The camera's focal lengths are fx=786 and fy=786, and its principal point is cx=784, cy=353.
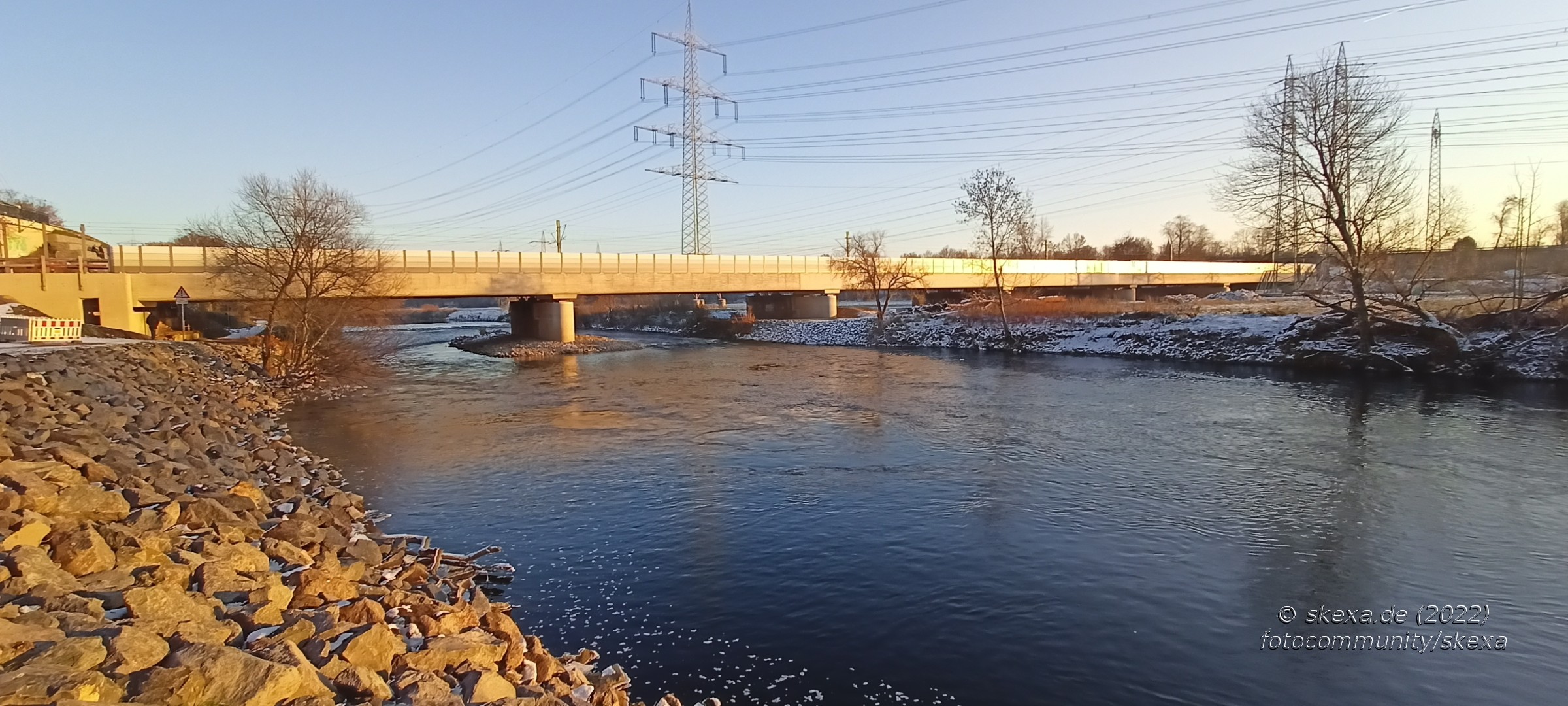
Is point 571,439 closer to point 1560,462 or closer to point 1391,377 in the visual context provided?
point 1560,462

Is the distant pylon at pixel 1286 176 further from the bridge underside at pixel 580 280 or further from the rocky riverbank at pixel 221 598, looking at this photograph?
the rocky riverbank at pixel 221 598

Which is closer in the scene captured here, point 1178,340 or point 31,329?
point 31,329

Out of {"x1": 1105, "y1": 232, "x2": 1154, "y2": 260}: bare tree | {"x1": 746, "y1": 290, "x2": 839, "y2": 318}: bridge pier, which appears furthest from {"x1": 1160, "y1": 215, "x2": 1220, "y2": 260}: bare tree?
{"x1": 746, "y1": 290, "x2": 839, "y2": 318}: bridge pier

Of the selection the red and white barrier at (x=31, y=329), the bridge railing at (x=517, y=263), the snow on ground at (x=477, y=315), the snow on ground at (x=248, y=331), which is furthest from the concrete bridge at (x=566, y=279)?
the snow on ground at (x=477, y=315)

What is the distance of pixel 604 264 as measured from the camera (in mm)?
56031

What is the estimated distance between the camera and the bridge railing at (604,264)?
39.1 m

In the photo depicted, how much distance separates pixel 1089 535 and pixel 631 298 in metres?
86.7

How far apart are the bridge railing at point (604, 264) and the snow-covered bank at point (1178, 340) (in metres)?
3.51

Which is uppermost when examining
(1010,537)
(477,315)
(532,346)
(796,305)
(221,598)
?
(796,305)

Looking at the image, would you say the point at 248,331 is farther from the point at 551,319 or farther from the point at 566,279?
the point at 566,279

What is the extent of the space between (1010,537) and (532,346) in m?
44.6

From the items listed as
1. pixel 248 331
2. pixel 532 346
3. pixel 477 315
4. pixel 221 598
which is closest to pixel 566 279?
pixel 532 346

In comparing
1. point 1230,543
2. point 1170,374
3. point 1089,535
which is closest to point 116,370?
point 1089,535

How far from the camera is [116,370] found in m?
20.9
